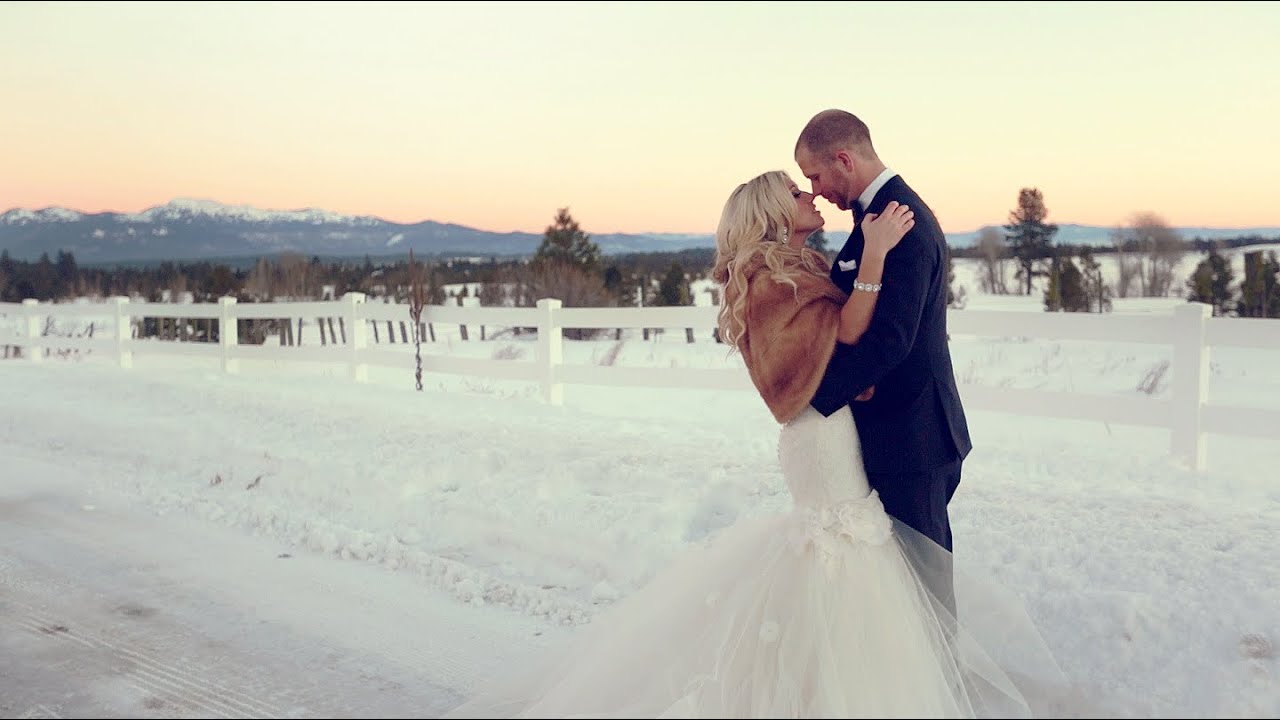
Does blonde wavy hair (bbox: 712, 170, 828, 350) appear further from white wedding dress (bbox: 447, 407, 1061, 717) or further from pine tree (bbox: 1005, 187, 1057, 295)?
pine tree (bbox: 1005, 187, 1057, 295)

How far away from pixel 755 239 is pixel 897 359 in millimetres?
534

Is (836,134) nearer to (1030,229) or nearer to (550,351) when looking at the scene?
(550,351)

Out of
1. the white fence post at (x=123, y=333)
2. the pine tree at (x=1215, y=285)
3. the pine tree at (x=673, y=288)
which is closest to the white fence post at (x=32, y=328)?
the white fence post at (x=123, y=333)

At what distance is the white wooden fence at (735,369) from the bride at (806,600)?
199 inches

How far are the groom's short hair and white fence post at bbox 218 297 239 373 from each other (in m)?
14.7

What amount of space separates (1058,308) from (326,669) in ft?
94.2

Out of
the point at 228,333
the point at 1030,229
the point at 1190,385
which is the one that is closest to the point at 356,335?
the point at 228,333

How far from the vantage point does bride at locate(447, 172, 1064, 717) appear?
3.15 metres

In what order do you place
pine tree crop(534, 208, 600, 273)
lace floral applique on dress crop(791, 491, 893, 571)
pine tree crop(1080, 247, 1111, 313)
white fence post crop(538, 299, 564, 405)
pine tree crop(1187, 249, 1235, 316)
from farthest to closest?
pine tree crop(534, 208, 600, 273)
pine tree crop(1080, 247, 1111, 313)
pine tree crop(1187, 249, 1235, 316)
white fence post crop(538, 299, 564, 405)
lace floral applique on dress crop(791, 491, 893, 571)

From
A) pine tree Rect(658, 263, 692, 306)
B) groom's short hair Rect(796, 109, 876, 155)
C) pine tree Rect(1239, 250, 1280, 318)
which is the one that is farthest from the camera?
pine tree Rect(658, 263, 692, 306)

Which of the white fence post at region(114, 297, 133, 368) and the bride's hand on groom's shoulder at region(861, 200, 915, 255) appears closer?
the bride's hand on groom's shoulder at region(861, 200, 915, 255)

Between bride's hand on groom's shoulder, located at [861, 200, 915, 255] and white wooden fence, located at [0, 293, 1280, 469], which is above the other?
bride's hand on groom's shoulder, located at [861, 200, 915, 255]

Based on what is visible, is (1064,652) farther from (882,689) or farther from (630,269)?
(630,269)

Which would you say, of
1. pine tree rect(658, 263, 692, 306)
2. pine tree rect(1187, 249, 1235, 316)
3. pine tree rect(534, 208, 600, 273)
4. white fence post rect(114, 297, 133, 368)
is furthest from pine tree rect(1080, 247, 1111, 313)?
white fence post rect(114, 297, 133, 368)
